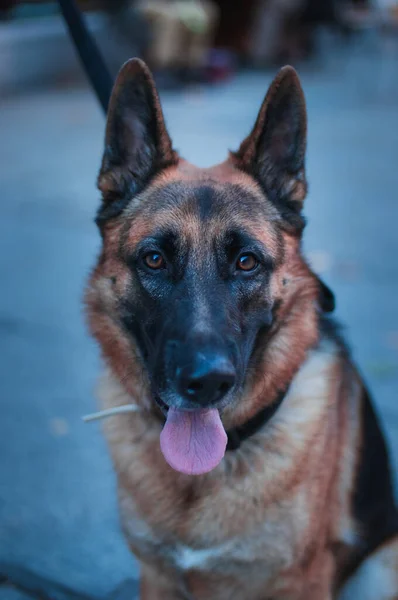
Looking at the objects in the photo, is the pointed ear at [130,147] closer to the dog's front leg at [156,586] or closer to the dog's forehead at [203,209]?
the dog's forehead at [203,209]

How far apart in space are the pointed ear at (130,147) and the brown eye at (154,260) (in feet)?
0.86

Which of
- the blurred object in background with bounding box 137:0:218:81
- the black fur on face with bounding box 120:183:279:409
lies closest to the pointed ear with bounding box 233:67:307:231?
the black fur on face with bounding box 120:183:279:409

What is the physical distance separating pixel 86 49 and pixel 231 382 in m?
1.50

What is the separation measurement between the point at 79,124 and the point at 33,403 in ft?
28.0

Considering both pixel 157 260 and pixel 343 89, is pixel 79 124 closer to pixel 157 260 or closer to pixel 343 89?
pixel 343 89

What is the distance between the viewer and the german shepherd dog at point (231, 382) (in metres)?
2.27

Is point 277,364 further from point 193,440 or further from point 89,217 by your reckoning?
point 89,217

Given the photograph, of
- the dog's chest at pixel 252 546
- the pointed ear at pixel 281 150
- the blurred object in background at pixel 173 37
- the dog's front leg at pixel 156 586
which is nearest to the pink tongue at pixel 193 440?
the dog's chest at pixel 252 546

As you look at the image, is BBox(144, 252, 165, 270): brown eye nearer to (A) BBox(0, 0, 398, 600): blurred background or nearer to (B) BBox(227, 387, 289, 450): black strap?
(A) BBox(0, 0, 398, 600): blurred background

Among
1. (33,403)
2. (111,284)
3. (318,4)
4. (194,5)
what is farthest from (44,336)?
(318,4)

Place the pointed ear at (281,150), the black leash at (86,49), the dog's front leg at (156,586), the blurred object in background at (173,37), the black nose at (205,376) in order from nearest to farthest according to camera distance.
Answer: the black nose at (205,376) < the pointed ear at (281,150) < the dog's front leg at (156,586) < the black leash at (86,49) < the blurred object in background at (173,37)

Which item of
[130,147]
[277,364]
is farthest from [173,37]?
[277,364]

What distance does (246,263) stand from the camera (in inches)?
92.7

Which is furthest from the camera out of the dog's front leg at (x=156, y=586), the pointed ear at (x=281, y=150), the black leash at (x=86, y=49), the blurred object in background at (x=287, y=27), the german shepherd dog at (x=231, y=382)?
the blurred object in background at (x=287, y=27)
